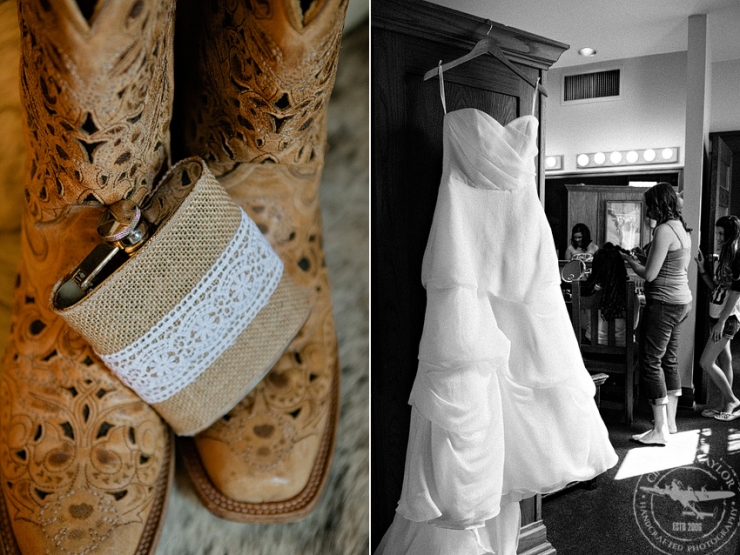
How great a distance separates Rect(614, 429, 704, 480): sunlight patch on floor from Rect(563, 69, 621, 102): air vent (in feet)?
8.30

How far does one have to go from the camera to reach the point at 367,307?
499 mm

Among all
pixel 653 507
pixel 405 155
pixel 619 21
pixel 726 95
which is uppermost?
pixel 619 21

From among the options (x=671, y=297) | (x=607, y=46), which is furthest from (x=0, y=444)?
(x=607, y=46)

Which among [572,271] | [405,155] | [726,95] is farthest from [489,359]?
[726,95]

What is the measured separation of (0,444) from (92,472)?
0.04 m

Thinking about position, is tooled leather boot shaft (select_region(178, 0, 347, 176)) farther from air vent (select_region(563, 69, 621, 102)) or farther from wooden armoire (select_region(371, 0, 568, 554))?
air vent (select_region(563, 69, 621, 102))

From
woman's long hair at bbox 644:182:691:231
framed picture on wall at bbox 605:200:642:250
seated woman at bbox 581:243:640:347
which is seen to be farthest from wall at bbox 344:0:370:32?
framed picture on wall at bbox 605:200:642:250

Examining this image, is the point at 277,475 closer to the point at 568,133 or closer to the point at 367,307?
the point at 367,307

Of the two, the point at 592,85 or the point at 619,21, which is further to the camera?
the point at 592,85

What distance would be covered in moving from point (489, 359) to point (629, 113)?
143 inches

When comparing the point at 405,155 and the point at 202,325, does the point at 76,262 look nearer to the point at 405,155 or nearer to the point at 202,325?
the point at 202,325

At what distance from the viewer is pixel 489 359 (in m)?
1.10

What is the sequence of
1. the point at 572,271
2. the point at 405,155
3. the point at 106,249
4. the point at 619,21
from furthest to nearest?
the point at 619,21 < the point at 572,271 < the point at 405,155 < the point at 106,249

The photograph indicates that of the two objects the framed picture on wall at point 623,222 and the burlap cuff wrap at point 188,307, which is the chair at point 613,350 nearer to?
the framed picture on wall at point 623,222
